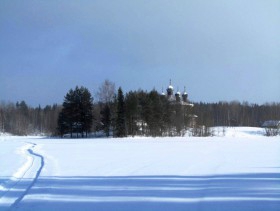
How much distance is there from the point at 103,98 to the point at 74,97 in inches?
253

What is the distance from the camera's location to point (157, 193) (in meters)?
9.15

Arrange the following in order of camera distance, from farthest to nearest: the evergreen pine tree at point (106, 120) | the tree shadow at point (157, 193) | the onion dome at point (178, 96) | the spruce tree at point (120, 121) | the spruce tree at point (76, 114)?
the onion dome at point (178, 96) < the spruce tree at point (76, 114) < the evergreen pine tree at point (106, 120) < the spruce tree at point (120, 121) < the tree shadow at point (157, 193)

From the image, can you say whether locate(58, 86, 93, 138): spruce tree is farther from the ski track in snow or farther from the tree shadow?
the tree shadow

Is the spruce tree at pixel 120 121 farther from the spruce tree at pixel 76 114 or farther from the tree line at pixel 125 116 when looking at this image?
the spruce tree at pixel 76 114

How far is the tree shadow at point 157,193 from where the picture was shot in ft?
25.5

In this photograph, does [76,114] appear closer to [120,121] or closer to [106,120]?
[106,120]

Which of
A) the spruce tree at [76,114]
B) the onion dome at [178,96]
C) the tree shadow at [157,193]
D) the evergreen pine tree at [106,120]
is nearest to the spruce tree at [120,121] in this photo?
the evergreen pine tree at [106,120]

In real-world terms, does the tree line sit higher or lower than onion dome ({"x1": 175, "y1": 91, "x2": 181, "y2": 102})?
lower

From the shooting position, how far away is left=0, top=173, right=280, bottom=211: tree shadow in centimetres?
777

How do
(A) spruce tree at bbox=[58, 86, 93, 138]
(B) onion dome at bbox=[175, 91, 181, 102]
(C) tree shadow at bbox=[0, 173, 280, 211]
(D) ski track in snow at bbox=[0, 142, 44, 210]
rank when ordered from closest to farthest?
1. (C) tree shadow at bbox=[0, 173, 280, 211]
2. (D) ski track in snow at bbox=[0, 142, 44, 210]
3. (A) spruce tree at bbox=[58, 86, 93, 138]
4. (B) onion dome at bbox=[175, 91, 181, 102]

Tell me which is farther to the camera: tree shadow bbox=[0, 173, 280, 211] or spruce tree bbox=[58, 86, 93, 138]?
spruce tree bbox=[58, 86, 93, 138]

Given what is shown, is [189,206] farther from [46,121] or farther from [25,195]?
[46,121]

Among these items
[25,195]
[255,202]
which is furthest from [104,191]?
[255,202]

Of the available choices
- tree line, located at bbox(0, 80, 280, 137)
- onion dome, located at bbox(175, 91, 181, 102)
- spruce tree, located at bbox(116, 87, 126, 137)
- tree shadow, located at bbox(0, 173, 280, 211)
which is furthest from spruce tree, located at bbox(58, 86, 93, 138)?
tree shadow, located at bbox(0, 173, 280, 211)
